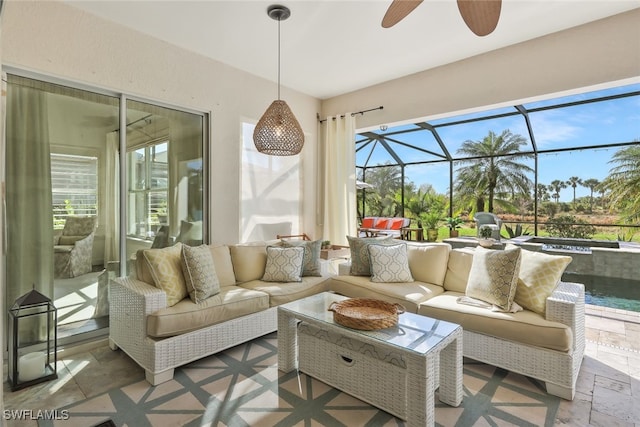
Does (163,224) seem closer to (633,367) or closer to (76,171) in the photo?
(76,171)

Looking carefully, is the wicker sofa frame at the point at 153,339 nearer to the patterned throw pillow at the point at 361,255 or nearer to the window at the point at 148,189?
the window at the point at 148,189

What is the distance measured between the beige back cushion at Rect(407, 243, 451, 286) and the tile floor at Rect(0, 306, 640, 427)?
4.03 ft

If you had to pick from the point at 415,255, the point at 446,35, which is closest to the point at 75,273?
the point at 415,255

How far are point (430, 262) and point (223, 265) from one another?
80.2 inches

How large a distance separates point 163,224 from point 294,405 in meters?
2.35

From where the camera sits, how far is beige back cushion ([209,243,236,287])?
3.19 m

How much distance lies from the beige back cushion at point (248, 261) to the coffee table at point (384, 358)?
3.45ft

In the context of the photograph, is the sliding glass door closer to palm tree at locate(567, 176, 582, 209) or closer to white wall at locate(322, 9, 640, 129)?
white wall at locate(322, 9, 640, 129)

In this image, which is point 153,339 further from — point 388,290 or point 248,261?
point 388,290

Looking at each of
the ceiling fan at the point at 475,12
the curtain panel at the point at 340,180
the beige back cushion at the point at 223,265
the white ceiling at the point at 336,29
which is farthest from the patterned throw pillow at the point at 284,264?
the ceiling fan at the point at 475,12

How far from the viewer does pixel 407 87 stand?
14.1 feet

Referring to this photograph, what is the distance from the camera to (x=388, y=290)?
2.96m

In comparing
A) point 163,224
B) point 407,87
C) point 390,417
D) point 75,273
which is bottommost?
point 390,417

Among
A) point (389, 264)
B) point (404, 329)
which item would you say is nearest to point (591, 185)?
point (389, 264)
